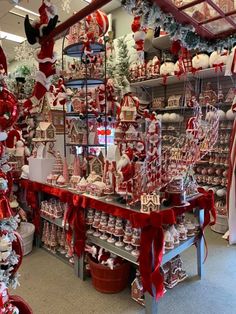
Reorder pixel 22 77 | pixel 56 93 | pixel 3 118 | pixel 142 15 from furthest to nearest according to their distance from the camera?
pixel 22 77
pixel 56 93
pixel 142 15
pixel 3 118

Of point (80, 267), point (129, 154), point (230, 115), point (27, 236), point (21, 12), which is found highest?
point (21, 12)

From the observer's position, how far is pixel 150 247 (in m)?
1.67

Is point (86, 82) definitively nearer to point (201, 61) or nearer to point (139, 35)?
point (139, 35)

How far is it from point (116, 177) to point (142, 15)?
1102 millimetres

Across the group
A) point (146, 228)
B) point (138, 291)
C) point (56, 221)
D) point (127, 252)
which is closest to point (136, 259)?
point (127, 252)

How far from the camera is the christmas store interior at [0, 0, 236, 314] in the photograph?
59.2 inches

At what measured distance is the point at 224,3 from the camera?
1.52 metres

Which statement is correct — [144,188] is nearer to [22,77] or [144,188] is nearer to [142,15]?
[142,15]

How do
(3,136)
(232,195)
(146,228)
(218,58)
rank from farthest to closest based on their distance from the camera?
1. (218,58)
2. (232,195)
3. (146,228)
4. (3,136)

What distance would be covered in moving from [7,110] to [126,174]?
1.02 m

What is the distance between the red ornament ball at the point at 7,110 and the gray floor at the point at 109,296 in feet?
4.98

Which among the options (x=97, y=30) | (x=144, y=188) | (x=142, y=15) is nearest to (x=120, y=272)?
(x=144, y=188)

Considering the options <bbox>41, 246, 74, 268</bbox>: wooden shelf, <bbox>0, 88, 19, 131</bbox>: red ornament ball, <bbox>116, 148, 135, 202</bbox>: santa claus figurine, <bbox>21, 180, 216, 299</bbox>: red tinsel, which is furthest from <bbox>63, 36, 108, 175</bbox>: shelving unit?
<bbox>0, 88, 19, 131</bbox>: red ornament ball

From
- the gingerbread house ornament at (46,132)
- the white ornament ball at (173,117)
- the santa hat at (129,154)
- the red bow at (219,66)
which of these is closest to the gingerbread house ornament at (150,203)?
the santa hat at (129,154)
